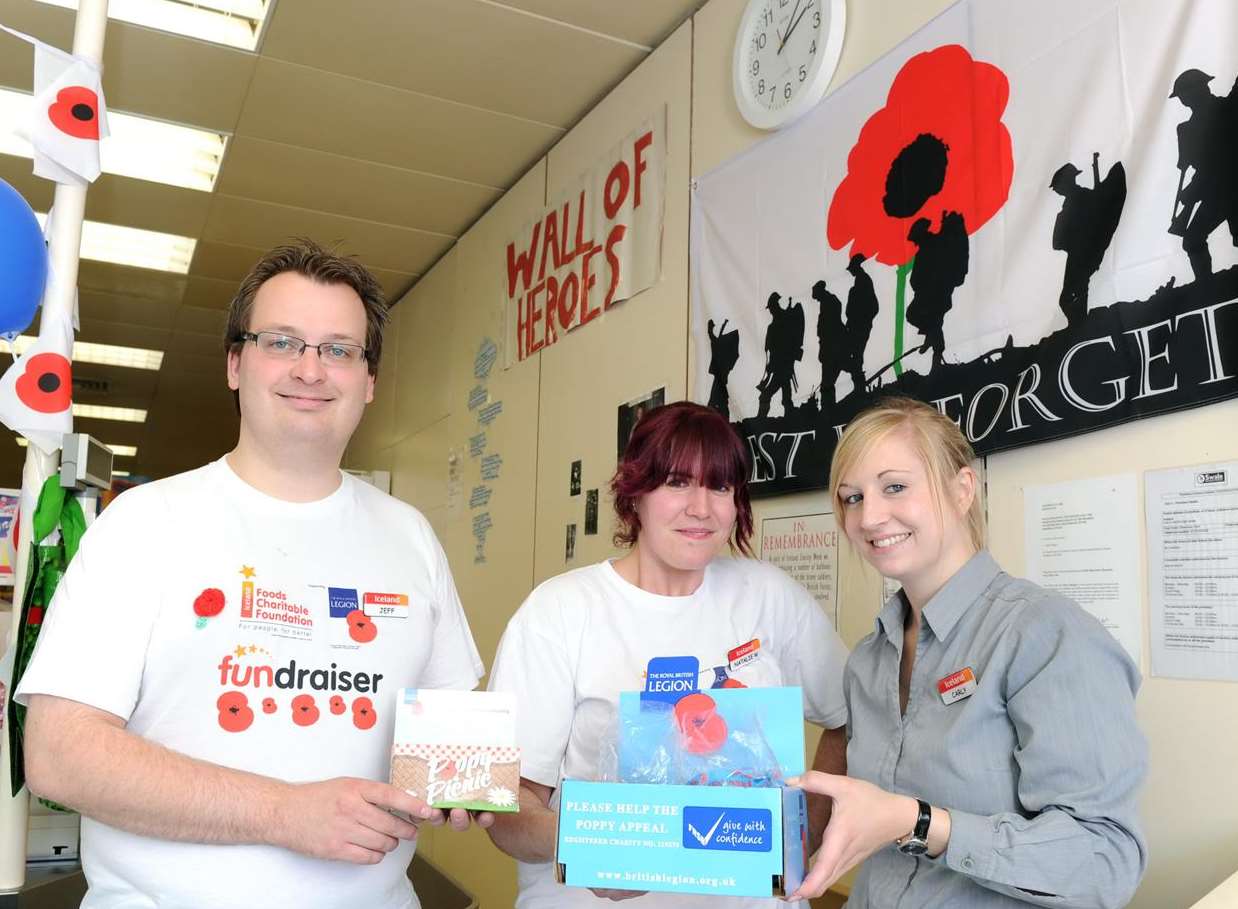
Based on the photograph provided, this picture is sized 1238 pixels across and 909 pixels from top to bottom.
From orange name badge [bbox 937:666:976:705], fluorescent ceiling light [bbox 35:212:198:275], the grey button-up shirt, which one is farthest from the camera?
fluorescent ceiling light [bbox 35:212:198:275]

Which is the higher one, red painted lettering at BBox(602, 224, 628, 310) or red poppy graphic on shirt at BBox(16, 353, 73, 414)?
red painted lettering at BBox(602, 224, 628, 310)

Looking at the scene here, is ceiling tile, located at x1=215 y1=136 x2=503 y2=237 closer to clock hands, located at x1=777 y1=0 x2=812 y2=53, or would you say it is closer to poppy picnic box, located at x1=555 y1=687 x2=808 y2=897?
clock hands, located at x1=777 y1=0 x2=812 y2=53

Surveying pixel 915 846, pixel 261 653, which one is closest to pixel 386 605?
pixel 261 653

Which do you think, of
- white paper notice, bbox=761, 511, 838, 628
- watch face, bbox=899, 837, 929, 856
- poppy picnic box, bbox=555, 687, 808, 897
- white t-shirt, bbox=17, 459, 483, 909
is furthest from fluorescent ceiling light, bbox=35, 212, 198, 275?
watch face, bbox=899, 837, 929, 856

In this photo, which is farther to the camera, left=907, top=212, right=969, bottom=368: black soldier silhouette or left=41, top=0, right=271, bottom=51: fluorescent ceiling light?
left=41, top=0, right=271, bottom=51: fluorescent ceiling light

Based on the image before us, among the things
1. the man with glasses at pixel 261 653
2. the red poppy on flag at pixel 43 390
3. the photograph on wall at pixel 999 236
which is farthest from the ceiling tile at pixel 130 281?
the man with glasses at pixel 261 653

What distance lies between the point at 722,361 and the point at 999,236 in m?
1.02

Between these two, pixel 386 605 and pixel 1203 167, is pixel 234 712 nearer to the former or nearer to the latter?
pixel 386 605

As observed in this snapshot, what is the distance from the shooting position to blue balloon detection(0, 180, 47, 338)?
6.41ft

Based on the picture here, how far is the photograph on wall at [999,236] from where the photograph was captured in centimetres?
164

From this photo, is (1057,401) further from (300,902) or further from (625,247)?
(625,247)

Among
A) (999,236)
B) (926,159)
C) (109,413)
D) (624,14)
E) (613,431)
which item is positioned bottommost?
(613,431)

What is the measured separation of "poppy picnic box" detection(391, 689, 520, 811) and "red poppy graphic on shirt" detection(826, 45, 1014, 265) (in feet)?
4.60

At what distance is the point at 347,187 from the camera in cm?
471
